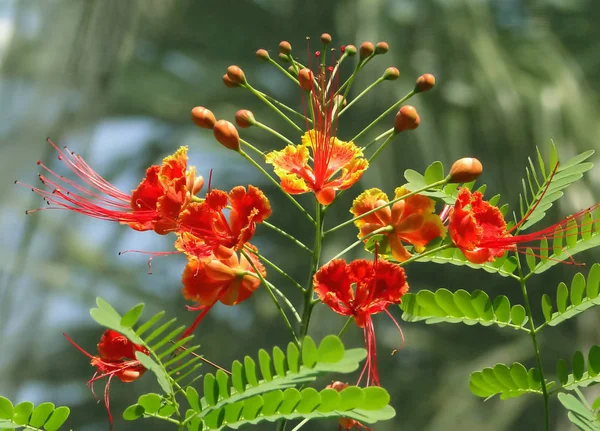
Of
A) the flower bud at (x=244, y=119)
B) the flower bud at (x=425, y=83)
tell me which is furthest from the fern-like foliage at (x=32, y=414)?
the flower bud at (x=425, y=83)

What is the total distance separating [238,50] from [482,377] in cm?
374

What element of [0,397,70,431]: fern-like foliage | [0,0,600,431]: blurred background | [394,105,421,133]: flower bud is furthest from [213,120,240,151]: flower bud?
[0,0,600,431]: blurred background

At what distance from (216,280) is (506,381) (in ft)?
0.84

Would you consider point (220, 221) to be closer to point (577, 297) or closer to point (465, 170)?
point (465, 170)

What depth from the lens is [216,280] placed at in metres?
0.64

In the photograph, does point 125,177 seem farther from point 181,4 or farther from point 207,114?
point 207,114

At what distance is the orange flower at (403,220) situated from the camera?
66cm

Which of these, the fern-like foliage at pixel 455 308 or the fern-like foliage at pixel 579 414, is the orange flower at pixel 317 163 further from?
the fern-like foliage at pixel 579 414

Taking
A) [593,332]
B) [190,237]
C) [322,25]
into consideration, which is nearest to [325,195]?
[190,237]

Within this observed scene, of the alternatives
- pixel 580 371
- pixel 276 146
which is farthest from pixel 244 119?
pixel 276 146

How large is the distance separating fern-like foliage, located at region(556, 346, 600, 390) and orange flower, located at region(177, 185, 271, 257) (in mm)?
291

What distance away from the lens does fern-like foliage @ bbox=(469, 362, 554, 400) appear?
0.65 metres

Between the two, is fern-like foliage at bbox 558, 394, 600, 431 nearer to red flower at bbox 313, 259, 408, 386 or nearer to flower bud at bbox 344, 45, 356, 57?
red flower at bbox 313, 259, 408, 386

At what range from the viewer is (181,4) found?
14.1 feet
